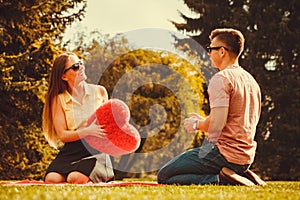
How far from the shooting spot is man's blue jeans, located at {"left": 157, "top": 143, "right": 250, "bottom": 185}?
205 inches

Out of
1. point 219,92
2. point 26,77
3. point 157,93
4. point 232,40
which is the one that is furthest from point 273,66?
point 219,92

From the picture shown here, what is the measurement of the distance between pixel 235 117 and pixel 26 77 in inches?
315

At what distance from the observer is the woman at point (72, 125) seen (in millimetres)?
5297

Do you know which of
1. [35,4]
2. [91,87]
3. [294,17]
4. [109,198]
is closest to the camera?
[109,198]

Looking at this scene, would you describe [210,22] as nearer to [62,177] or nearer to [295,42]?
[295,42]

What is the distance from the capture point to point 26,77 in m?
12.3

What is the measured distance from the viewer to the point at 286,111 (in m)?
18.0

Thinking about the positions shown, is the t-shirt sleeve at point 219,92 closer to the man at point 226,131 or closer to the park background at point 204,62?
the man at point 226,131

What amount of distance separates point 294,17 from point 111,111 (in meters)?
15.3

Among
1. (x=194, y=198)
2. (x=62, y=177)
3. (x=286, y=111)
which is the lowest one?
(x=286, y=111)

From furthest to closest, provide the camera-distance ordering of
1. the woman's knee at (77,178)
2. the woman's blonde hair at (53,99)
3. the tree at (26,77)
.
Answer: the tree at (26,77) → the woman's blonde hair at (53,99) → the woman's knee at (77,178)

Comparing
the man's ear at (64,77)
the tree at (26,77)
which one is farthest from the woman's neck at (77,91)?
the tree at (26,77)

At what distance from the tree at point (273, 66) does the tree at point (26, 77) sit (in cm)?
781

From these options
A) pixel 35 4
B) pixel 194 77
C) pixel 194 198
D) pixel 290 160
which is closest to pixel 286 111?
pixel 290 160
